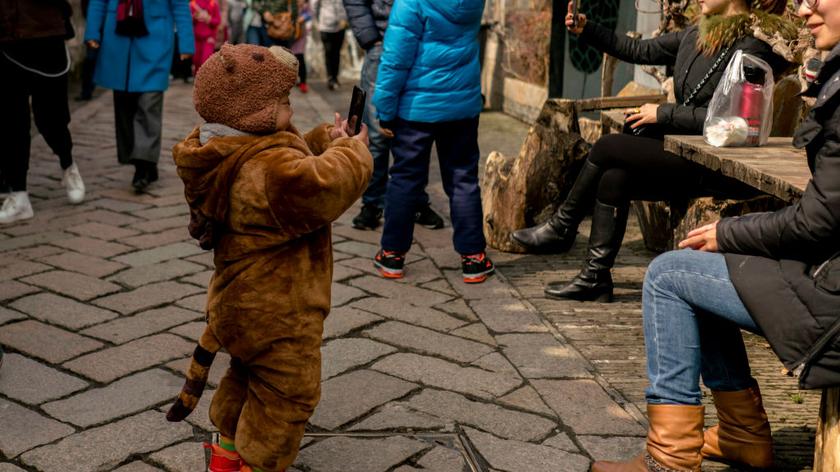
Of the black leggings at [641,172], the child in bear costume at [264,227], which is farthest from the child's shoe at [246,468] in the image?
the black leggings at [641,172]

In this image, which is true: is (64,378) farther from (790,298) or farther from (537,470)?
(790,298)

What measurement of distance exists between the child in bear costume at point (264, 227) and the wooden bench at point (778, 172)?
114cm

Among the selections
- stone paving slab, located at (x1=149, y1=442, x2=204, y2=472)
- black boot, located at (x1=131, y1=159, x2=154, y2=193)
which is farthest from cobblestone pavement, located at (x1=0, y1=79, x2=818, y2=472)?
black boot, located at (x1=131, y1=159, x2=154, y2=193)

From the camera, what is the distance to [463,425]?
3297 millimetres

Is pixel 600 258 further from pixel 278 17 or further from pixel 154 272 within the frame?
pixel 278 17

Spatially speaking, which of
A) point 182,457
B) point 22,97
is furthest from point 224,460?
point 22,97

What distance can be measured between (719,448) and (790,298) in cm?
74

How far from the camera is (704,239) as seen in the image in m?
2.71

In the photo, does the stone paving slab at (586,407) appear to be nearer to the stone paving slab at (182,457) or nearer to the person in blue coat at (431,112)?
the stone paving slab at (182,457)

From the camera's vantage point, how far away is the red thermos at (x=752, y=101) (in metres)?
3.49

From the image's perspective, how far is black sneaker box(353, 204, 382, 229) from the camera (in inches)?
237

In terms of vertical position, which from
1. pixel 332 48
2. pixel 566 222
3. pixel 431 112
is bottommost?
pixel 332 48

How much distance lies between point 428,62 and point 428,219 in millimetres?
1521

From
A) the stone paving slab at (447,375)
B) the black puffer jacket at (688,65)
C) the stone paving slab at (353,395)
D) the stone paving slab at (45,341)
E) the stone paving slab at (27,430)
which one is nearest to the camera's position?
the stone paving slab at (27,430)
